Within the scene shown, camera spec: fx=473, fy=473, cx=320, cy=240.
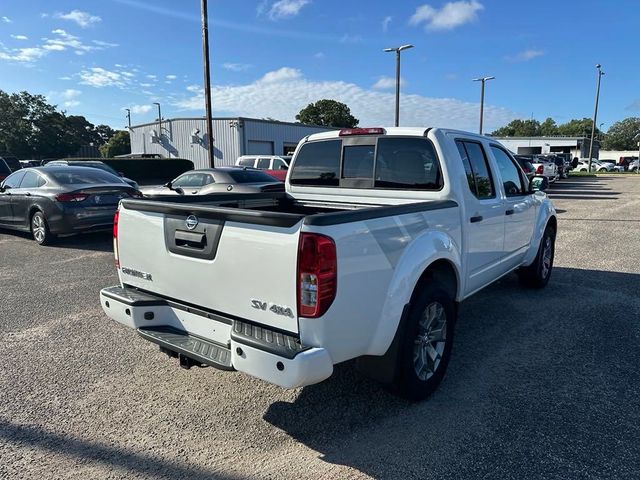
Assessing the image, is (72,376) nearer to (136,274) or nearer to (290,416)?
(136,274)

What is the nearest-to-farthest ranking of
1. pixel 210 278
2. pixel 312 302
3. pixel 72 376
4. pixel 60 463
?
pixel 312 302, pixel 60 463, pixel 210 278, pixel 72 376

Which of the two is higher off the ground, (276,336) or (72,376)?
(276,336)

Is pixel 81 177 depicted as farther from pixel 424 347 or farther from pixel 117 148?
pixel 117 148

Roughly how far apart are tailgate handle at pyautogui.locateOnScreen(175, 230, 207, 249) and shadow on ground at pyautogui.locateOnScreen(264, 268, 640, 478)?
1.28 meters

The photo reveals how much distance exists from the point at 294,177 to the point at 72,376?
9.09ft

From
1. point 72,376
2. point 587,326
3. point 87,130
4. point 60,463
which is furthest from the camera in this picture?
point 87,130

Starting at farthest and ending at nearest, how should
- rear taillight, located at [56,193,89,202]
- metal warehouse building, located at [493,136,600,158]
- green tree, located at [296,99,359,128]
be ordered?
green tree, located at [296,99,359,128] < metal warehouse building, located at [493,136,600,158] < rear taillight, located at [56,193,89,202]

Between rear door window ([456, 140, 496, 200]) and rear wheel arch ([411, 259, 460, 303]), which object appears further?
rear door window ([456, 140, 496, 200])

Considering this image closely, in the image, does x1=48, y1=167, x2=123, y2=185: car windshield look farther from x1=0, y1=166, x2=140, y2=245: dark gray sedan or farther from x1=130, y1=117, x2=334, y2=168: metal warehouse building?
x1=130, y1=117, x2=334, y2=168: metal warehouse building

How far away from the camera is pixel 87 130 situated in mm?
94250

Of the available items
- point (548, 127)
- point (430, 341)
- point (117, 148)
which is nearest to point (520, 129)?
point (548, 127)

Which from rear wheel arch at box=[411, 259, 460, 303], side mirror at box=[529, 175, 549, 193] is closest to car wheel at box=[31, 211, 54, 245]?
rear wheel arch at box=[411, 259, 460, 303]

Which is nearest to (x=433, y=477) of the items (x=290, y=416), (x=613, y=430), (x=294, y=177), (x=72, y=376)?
(x=290, y=416)

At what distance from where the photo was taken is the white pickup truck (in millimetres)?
2559
